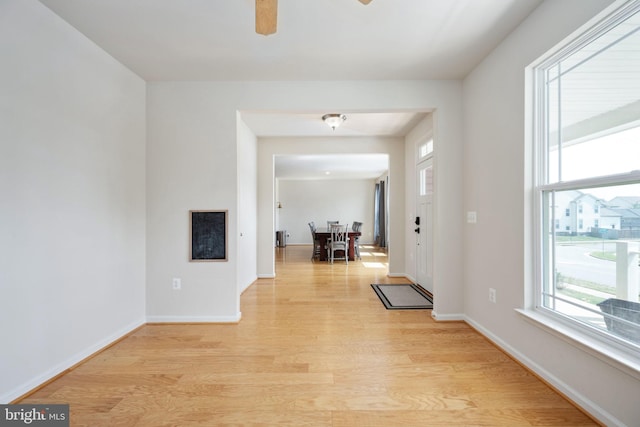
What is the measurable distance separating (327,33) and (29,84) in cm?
208

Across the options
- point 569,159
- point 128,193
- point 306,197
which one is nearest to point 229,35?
point 128,193

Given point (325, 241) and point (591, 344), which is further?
point (325, 241)

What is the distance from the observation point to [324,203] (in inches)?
426

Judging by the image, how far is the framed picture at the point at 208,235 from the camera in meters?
3.00

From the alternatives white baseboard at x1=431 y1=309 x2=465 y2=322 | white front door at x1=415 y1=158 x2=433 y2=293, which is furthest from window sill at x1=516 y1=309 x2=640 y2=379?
white front door at x1=415 y1=158 x2=433 y2=293

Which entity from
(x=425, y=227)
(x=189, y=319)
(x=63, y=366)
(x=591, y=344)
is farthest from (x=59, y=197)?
(x=425, y=227)

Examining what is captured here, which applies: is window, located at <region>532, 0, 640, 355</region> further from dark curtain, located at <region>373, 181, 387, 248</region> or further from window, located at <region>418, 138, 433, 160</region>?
dark curtain, located at <region>373, 181, 387, 248</region>

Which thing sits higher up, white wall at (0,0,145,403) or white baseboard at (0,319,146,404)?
white wall at (0,0,145,403)

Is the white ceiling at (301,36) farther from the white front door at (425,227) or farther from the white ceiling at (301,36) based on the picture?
the white front door at (425,227)

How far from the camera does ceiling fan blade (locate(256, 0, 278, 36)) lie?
4.99 ft

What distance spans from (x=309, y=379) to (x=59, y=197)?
87.2 inches

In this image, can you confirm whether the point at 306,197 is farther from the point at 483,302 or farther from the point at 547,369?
the point at 547,369

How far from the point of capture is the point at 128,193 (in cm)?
276

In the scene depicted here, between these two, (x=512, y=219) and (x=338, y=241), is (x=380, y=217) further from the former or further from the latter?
(x=512, y=219)
